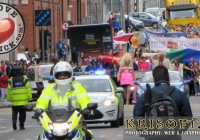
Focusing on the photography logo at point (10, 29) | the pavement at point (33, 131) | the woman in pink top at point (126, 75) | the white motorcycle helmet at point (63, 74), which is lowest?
the pavement at point (33, 131)

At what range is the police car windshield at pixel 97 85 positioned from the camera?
21.7 metres

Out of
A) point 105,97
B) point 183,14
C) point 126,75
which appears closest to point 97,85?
point 105,97

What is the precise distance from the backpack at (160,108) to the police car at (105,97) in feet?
34.2

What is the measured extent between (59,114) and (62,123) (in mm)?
182

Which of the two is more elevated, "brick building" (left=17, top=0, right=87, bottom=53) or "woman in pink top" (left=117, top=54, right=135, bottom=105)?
"brick building" (left=17, top=0, right=87, bottom=53)

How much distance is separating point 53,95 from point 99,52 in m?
34.5

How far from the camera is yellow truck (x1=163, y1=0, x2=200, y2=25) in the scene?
61.8 meters

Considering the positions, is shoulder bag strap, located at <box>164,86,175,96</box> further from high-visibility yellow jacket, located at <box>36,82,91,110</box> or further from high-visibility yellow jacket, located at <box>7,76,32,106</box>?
high-visibility yellow jacket, located at <box>7,76,32,106</box>

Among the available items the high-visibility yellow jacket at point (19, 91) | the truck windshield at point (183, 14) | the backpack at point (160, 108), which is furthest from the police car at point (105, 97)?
the truck windshield at point (183, 14)

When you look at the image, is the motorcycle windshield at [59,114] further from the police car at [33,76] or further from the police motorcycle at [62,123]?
the police car at [33,76]

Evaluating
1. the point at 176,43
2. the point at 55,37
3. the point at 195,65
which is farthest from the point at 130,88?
the point at 55,37

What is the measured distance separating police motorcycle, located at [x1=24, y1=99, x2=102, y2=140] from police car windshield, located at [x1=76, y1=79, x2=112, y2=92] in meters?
10.5

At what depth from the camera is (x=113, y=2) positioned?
7044 centimetres

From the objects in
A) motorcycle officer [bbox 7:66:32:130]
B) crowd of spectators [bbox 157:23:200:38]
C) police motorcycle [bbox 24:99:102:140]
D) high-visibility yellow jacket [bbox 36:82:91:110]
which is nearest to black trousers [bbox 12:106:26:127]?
motorcycle officer [bbox 7:66:32:130]
